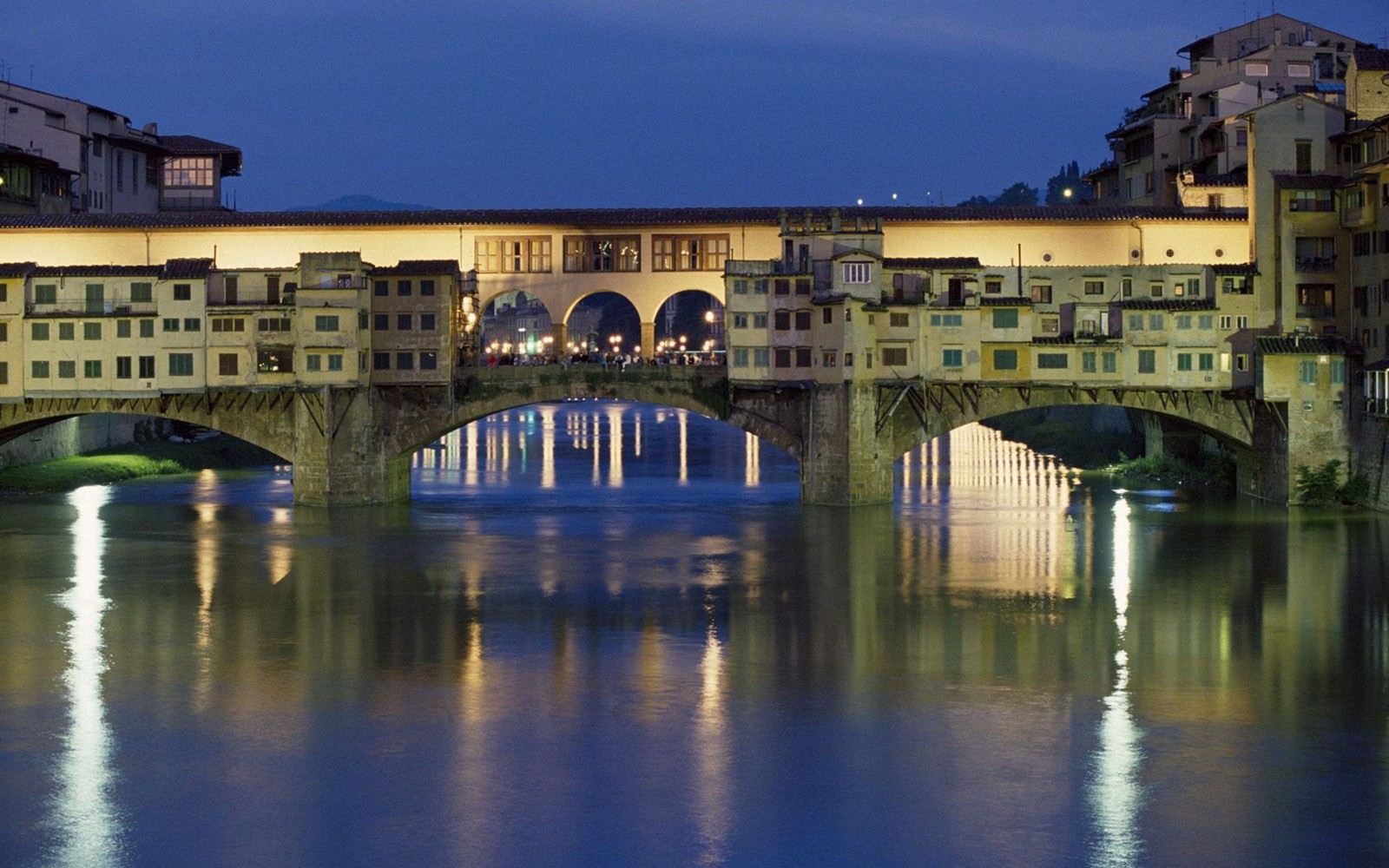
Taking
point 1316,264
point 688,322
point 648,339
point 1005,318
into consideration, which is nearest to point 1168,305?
point 1316,264

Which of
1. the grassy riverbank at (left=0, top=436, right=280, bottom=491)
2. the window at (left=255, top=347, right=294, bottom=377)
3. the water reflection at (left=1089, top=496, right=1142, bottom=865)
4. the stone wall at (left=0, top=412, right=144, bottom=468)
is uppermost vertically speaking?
the window at (left=255, top=347, right=294, bottom=377)

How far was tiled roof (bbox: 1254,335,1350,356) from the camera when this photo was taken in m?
57.8

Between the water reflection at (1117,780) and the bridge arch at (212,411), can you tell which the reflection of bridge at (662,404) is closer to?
the bridge arch at (212,411)

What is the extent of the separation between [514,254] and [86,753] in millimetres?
37976

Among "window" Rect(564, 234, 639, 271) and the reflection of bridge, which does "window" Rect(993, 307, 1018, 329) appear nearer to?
the reflection of bridge

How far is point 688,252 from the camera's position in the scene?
6531 cm

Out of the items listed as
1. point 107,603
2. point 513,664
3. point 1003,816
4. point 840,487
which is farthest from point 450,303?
point 1003,816

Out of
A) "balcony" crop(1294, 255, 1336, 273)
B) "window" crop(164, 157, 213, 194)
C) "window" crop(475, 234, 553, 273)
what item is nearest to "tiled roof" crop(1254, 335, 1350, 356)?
"balcony" crop(1294, 255, 1336, 273)

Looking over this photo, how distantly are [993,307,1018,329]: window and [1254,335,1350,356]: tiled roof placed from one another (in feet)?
24.8

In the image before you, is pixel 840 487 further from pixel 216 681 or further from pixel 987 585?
pixel 216 681

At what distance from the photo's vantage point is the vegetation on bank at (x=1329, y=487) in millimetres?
57125

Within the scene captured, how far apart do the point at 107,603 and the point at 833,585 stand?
16896 mm

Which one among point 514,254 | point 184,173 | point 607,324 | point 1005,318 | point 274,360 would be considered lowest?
point 274,360

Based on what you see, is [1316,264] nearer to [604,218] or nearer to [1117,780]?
[604,218]
